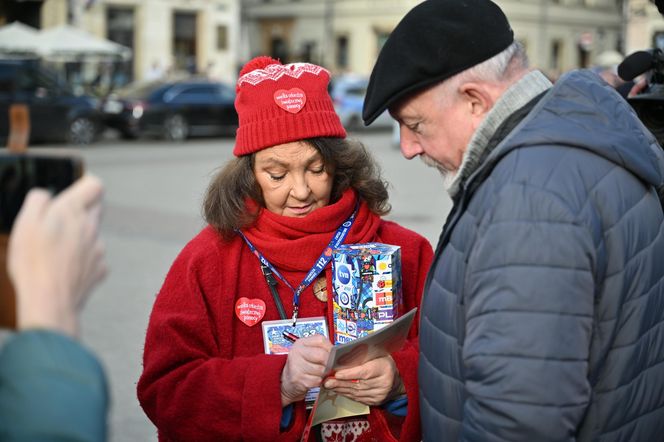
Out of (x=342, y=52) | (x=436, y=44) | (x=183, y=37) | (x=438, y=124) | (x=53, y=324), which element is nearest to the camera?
(x=53, y=324)

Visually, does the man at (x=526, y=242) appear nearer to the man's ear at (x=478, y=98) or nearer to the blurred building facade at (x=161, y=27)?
the man's ear at (x=478, y=98)

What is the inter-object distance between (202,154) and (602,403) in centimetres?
1837

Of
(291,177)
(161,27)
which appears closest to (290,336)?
(291,177)

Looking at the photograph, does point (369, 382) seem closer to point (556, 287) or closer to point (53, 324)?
point (556, 287)

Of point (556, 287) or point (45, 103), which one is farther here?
point (45, 103)

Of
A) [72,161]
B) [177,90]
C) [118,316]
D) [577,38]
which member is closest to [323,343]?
[72,161]

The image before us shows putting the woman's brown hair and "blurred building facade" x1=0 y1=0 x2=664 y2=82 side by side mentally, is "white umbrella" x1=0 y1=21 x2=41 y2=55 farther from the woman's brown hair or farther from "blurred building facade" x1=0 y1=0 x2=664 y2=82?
the woman's brown hair

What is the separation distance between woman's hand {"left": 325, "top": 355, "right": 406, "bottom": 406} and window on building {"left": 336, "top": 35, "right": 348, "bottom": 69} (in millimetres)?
49386

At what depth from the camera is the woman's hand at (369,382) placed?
2.44 meters

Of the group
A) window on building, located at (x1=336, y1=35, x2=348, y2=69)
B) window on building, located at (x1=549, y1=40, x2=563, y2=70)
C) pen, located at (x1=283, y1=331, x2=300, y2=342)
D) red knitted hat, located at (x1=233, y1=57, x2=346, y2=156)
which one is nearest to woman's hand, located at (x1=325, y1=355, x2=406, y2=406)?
pen, located at (x1=283, y1=331, x2=300, y2=342)

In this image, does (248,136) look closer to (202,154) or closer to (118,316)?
(118,316)

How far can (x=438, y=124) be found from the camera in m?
2.09

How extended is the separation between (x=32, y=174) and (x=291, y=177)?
130cm

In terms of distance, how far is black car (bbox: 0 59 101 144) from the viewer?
19.2 meters
